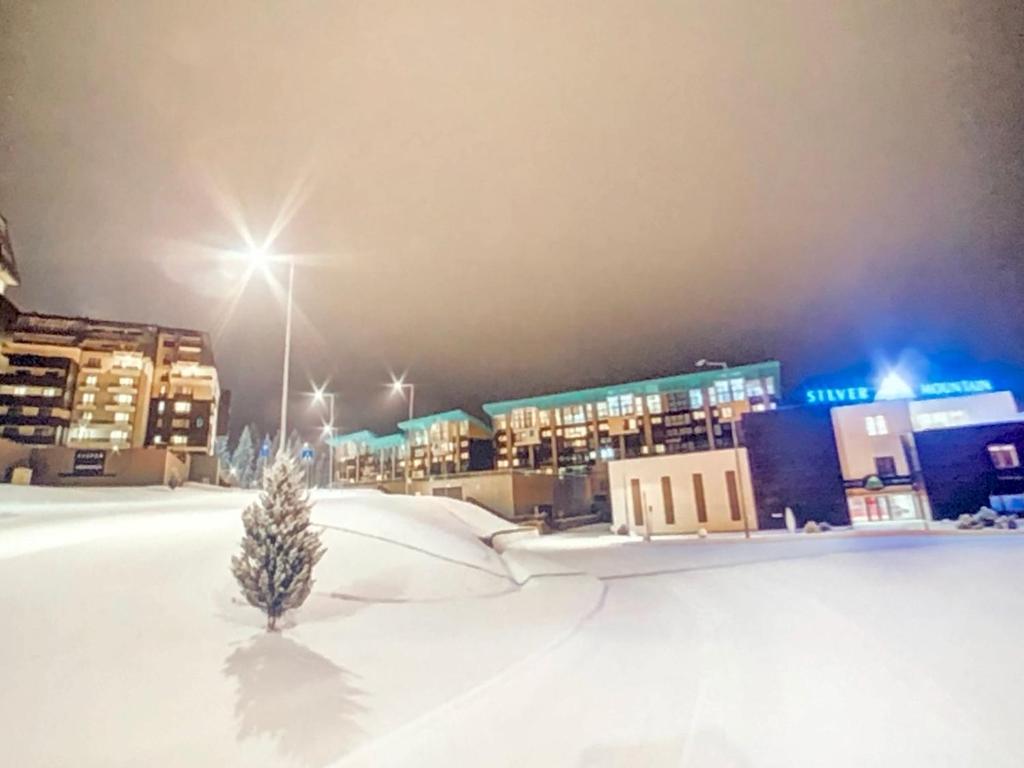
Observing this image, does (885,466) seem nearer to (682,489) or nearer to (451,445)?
(682,489)

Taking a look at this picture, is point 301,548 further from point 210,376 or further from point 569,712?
point 210,376

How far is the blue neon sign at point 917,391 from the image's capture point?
44.7m

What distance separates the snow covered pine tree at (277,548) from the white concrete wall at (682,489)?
3952 cm

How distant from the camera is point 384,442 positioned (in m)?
147

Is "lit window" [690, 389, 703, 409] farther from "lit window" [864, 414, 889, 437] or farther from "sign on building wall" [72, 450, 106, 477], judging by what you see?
"sign on building wall" [72, 450, 106, 477]

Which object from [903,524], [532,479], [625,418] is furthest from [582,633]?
[625,418]

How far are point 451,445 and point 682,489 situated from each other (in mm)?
87562

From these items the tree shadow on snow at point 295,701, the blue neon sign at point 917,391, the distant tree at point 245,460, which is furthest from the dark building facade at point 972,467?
the distant tree at point 245,460

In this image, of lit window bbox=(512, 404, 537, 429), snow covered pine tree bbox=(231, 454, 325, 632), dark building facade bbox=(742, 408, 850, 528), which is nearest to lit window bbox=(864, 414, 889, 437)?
dark building facade bbox=(742, 408, 850, 528)

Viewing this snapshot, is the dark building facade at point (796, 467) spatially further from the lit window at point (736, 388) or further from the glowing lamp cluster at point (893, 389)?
the lit window at point (736, 388)

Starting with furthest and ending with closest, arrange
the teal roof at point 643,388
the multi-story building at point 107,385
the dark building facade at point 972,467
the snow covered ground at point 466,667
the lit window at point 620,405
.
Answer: the lit window at point 620,405, the teal roof at point 643,388, the multi-story building at point 107,385, the dark building facade at point 972,467, the snow covered ground at point 466,667

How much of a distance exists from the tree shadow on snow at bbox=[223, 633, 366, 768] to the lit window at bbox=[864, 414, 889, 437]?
4738cm

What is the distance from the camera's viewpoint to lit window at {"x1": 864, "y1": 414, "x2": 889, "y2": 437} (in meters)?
41.5

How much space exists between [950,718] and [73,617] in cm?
1313
